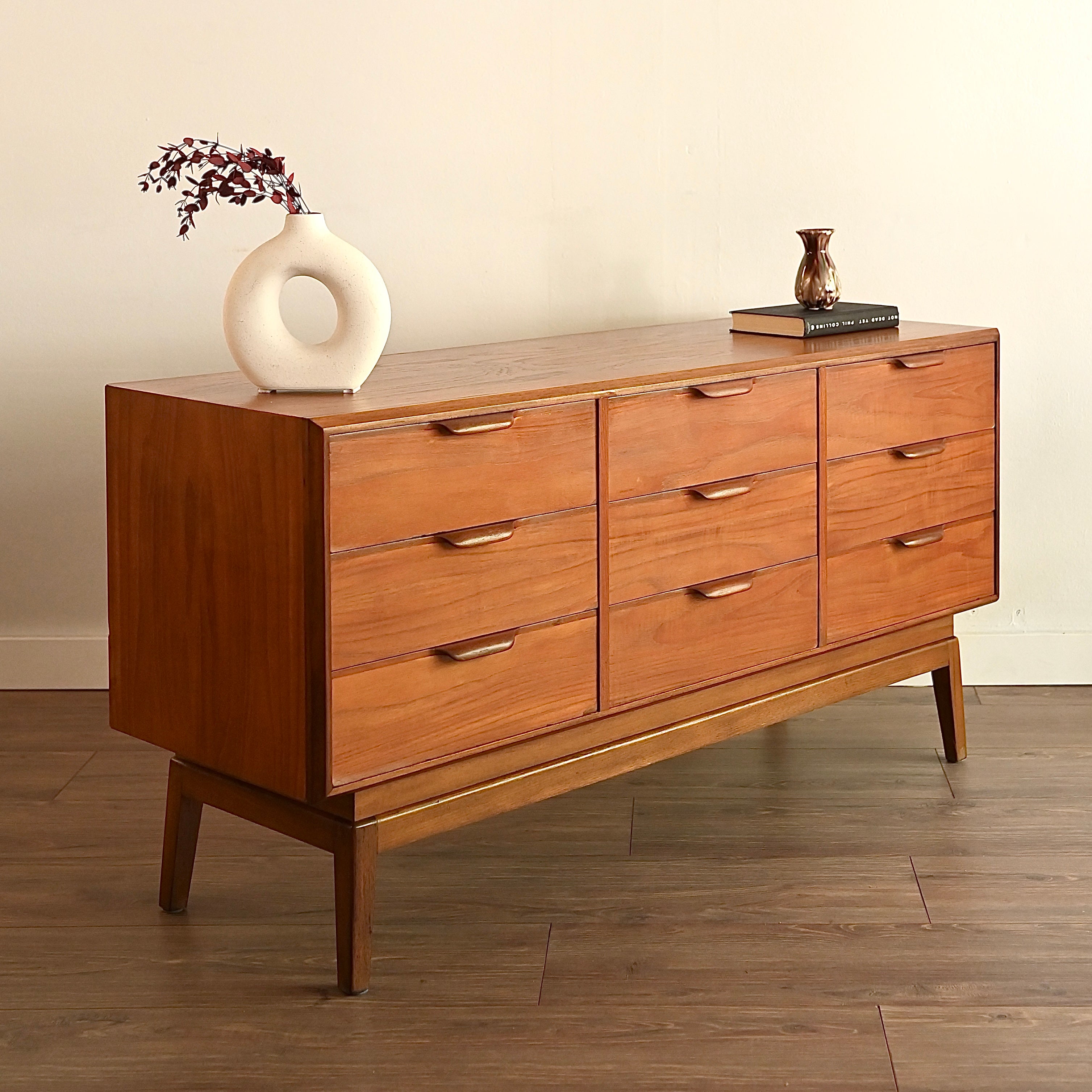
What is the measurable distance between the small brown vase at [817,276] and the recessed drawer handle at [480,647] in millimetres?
972

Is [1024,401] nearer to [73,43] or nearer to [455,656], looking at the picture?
[455,656]

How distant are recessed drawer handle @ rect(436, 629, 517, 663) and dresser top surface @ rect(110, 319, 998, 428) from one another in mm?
305

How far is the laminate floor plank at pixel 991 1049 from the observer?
170cm

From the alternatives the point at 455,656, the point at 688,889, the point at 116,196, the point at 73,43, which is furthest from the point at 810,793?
the point at 73,43

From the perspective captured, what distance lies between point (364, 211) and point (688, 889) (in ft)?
5.04

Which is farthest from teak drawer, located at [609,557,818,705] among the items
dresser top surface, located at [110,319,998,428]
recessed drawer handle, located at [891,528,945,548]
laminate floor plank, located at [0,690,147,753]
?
laminate floor plank, located at [0,690,147,753]

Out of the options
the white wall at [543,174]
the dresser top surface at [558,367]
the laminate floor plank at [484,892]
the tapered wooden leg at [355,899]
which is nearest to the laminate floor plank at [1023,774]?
the laminate floor plank at [484,892]

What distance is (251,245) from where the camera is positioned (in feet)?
9.91

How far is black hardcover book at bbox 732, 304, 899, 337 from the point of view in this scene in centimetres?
252

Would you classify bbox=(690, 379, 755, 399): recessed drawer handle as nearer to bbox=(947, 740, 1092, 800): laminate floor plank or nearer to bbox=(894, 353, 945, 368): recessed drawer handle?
bbox=(894, 353, 945, 368): recessed drawer handle

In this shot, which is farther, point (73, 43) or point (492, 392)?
point (73, 43)

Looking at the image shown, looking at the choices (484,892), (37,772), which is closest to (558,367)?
(484,892)

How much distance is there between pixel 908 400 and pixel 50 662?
1.86 m

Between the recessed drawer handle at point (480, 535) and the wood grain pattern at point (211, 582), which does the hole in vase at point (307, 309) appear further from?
the recessed drawer handle at point (480, 535)
